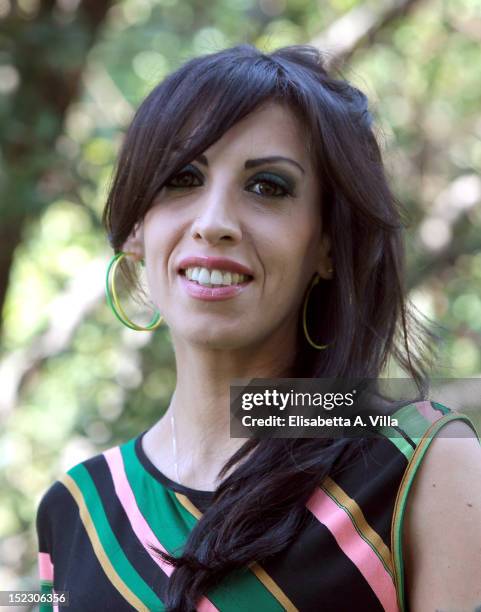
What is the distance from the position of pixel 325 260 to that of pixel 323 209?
98 millimetres

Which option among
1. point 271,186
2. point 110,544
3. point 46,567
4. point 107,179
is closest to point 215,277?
point 271,186

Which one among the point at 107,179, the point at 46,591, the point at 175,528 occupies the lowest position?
the point at 46,591

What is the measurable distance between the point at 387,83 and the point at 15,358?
240 centimetres

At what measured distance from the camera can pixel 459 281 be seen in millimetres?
4309

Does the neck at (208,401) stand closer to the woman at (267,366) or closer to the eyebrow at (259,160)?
the woman at (267,366)

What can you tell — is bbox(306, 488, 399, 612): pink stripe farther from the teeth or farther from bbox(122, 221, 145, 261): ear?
bbox(122, 221, 145, 261): ear

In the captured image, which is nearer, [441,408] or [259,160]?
[441,408]

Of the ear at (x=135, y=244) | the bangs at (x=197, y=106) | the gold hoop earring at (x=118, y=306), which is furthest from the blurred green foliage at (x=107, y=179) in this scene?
the bangs at (x=197, y=106)

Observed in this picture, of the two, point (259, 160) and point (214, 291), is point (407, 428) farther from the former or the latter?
point (259, 160)

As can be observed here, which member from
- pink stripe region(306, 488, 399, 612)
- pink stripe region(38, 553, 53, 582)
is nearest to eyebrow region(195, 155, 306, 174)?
pink stripe region(306, 488, 399, 612)

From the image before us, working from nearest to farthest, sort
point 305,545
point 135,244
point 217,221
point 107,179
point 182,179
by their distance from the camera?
1. point 305,545
2. point 217,221
3. point 182,179
4. point 135,244
5. point 107,179

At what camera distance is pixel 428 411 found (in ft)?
5.59

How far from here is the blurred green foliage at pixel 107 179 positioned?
395 cm

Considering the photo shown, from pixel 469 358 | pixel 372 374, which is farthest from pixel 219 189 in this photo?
pixel 469 358
